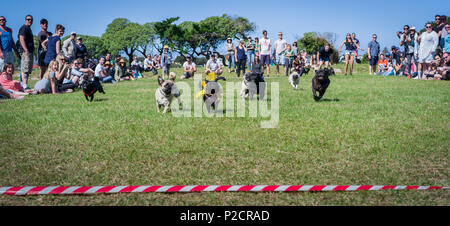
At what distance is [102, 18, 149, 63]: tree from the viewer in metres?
95.6

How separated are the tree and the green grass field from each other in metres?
91.8

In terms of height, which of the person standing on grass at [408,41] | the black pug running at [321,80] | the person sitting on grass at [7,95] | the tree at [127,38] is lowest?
the person sitting on grass at [7,95]

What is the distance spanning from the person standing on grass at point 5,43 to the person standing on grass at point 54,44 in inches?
55.0

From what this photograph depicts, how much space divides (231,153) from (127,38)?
321ft

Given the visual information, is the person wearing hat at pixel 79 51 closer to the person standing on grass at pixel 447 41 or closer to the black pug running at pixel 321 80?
the black pug running at pixel 321 80

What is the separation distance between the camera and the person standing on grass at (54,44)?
44.9 feet

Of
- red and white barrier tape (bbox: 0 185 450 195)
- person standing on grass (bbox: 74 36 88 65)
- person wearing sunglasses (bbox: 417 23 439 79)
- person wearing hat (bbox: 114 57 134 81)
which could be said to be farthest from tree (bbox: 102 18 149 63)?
red and white barrier tape (bbox: 0 185 450 195)

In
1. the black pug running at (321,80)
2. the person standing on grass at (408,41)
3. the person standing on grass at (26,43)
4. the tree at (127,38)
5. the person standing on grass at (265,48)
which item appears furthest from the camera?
the tree at (127,38)

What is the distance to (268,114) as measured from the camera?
787cm

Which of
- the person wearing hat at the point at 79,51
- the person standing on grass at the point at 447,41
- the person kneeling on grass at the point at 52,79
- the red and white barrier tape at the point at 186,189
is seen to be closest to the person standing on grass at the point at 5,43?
the person kneeling on grass at the point at 52,79

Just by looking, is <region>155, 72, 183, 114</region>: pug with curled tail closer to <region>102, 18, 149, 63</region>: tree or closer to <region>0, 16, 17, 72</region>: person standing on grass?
<region>0, 16, 17, 72</region>: person standing on grass

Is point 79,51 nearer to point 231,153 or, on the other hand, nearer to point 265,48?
point 265,48

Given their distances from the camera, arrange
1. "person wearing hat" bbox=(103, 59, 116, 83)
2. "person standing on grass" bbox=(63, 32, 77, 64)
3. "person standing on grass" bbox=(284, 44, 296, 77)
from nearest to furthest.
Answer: "person standing on grass" bbox=(63, 32, 77, 64) < "person wearing hat" bbox=(103, 59, 116, 83) < "person standing on grass" bbox=(284, 44, 296, 77)
